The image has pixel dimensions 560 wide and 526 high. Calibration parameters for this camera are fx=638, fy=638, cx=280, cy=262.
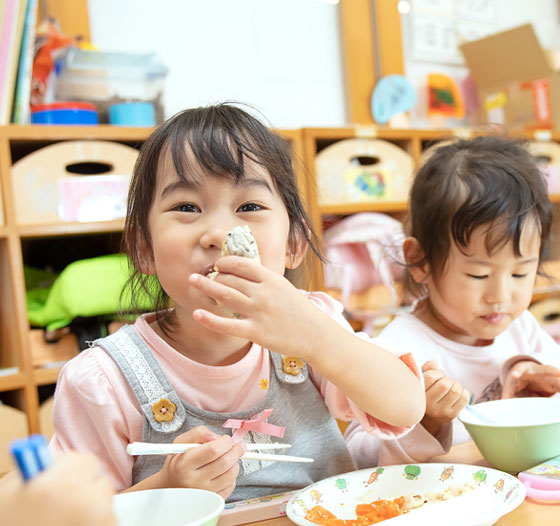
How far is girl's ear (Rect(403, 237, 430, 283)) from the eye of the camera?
3.55 feet

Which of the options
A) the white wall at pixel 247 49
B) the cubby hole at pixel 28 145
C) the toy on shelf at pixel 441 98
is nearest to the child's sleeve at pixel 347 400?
the cubby hole at pixel 28 145

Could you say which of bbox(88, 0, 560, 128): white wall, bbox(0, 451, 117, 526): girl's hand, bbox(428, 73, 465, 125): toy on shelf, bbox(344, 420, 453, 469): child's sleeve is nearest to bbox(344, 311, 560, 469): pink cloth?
bbox(344, 420, 453, 469): child's sleeve

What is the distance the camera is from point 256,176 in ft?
2.34

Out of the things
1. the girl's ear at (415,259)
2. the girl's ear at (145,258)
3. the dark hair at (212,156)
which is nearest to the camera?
the dark hair at (212,156)

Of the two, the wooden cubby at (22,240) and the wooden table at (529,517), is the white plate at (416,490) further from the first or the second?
the wooden cubby at (22,240)

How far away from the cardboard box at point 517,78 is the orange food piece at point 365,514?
2.60 m

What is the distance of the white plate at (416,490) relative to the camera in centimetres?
57

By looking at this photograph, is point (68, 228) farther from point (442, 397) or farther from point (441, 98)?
point (441, 98)

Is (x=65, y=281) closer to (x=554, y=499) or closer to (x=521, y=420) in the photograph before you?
(x=521, y=420)

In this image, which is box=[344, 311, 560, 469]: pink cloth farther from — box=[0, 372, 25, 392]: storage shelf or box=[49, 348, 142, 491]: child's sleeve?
box=[0, 372, 25, 392]: storage shelf

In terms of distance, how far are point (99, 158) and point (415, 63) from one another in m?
1.75

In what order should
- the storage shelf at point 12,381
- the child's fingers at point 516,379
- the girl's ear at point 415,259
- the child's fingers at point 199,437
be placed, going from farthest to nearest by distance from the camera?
the storage shelf at point 12,381 → the girl's ear at point 415,259 → the child's fingers at point 516,379 → the child's fingers at point 199,437

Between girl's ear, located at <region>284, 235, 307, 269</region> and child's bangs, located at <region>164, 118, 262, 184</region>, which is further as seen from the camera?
girl's ear, located at <region>284, 235, 307, 269</region>

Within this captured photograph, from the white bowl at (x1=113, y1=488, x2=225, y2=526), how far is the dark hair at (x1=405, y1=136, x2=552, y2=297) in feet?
2.09
